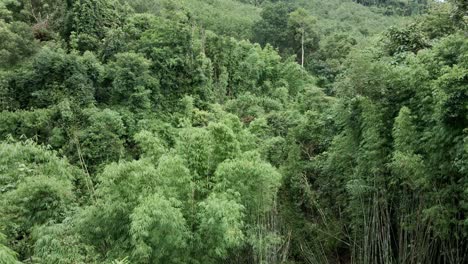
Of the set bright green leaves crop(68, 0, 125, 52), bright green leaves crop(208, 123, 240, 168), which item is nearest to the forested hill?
bright green leaves crop(208, 123, 240, 168)

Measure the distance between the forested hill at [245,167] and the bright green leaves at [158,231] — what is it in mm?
20

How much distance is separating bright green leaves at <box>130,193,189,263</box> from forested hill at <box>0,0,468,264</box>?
0.02 m

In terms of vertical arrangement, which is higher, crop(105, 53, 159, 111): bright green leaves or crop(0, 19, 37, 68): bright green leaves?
crop(0, 19, 37, 68): bright green leaves

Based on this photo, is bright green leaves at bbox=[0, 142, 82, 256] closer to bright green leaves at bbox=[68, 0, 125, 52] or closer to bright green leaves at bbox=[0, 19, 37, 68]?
bright green leaves at bbox=[0, 19, 37, 68]

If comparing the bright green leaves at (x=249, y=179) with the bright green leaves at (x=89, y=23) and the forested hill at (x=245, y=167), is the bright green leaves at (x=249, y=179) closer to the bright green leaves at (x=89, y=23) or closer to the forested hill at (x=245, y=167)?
the forested hill at (x=245, y=167)

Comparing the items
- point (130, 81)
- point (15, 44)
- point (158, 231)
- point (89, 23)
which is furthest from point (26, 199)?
point (89, 23)

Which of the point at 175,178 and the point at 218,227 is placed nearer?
the point at 218,227

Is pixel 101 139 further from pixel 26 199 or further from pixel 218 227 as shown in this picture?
pixel 218 227

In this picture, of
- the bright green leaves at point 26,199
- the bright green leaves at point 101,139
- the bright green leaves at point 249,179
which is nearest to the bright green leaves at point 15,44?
the bright green leaves at point 101,139

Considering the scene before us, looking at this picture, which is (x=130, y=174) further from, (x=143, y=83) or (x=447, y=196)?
(x=143, y=83)

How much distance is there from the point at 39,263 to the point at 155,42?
34.7ft

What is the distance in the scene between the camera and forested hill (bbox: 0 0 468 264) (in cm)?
496

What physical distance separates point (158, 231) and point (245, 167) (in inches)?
61.7

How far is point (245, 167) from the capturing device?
5895mm
